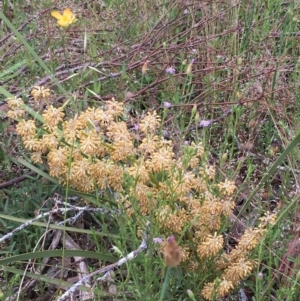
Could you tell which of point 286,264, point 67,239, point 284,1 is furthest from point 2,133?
point 284,1

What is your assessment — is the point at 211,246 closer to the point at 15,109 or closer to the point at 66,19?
the point at 15,109

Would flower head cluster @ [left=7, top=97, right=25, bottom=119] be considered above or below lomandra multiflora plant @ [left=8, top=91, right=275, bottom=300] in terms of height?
above

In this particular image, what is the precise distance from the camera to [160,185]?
4.25 feet

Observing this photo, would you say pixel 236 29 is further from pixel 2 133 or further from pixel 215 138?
pixel 2 133

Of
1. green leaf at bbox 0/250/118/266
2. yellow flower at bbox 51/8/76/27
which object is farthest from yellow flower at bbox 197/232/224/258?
yellow flower at bbox 51/8/76/27

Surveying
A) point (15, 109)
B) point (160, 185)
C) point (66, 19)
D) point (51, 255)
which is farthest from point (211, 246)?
point (66, 19)

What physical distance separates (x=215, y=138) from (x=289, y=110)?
1.23ft

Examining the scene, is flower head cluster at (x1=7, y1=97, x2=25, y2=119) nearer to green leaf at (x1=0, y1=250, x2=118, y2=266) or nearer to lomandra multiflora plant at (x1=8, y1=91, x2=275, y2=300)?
lomandra multiflora plant at (x1=8, y1=91, x2=275, y2=300)

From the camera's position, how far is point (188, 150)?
1.21 meters

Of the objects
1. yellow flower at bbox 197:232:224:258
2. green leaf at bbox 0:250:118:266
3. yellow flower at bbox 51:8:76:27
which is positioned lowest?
green leaf at bbox 0:250:118:266

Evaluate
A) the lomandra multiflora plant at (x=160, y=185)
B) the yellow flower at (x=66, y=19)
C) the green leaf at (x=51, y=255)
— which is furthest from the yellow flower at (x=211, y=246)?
the yellow flower at (x=66, y=19)

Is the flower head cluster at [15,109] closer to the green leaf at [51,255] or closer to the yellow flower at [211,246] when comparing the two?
the green leaf at [51,255]

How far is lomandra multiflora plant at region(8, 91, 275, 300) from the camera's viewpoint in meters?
1.25

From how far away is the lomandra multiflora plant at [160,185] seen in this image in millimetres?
1254
